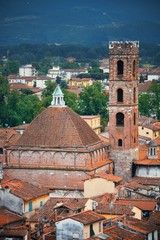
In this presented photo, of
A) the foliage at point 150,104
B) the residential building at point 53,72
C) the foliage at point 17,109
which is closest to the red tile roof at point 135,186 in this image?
the foliage at point 17,109

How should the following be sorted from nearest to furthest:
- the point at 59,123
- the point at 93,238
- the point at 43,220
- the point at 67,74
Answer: the point at 93,238, the point at 43,220, the point at 59,123, the point at 67,74

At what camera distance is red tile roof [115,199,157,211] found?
58353mm

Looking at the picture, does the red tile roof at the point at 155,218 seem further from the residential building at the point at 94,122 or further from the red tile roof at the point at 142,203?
the residential building at the point at 94,122

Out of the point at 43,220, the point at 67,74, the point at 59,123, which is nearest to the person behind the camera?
the point at 43,220

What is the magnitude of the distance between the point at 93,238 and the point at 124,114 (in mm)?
21691

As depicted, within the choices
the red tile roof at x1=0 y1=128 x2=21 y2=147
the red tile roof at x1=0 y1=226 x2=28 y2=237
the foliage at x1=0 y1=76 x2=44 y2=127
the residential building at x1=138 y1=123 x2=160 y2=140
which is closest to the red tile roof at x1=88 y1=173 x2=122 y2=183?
the red tile roof at x1=0 y1=128 x2=21 y2=147

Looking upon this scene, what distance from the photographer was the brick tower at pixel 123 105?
6962 cm

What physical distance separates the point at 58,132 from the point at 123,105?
17.2 feet

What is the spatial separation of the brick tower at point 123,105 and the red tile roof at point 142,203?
890 cm

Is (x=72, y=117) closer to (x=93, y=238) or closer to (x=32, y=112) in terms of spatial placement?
(x=93, y=238)

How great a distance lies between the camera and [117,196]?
206ft

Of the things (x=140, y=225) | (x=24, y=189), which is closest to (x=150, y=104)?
(x=24, y=189)

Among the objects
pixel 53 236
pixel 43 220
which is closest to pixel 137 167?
pixel 43 220

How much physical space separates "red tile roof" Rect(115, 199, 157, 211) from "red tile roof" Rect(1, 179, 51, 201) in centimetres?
444
